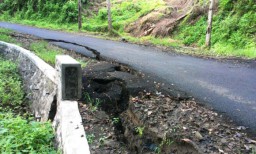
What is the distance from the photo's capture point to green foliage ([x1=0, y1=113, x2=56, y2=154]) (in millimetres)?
4195

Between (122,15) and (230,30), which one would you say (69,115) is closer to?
(230,30)

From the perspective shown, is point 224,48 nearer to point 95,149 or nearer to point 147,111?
point 147,111

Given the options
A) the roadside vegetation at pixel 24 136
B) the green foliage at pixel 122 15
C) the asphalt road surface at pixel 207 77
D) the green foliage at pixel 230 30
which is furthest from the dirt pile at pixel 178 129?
the green foliage at pixel 122 15

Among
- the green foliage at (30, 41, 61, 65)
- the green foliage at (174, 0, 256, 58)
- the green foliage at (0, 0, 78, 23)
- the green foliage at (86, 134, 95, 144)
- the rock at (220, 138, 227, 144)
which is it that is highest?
the green foliage at (0, 0, 78, 23)

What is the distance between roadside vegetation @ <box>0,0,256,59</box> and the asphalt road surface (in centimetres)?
177

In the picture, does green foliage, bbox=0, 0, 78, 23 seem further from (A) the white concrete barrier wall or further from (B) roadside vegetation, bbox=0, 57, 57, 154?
(B) roadside vegetation, bbox=0, 57, 57, 154

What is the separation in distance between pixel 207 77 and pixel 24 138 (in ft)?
15.8

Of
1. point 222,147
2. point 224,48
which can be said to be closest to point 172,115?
point 222,147

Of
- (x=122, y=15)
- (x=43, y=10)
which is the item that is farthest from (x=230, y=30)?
(x=43, y=10)

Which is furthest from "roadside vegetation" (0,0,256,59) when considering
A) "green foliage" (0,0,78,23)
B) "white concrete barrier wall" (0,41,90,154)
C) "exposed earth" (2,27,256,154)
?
"white concrete barrier wall" (0,41,90,154)

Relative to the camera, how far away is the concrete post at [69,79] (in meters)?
5.17

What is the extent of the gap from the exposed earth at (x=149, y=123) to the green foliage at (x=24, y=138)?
25.8 inches

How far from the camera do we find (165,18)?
18.0m

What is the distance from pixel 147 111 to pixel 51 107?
195 centimetres
